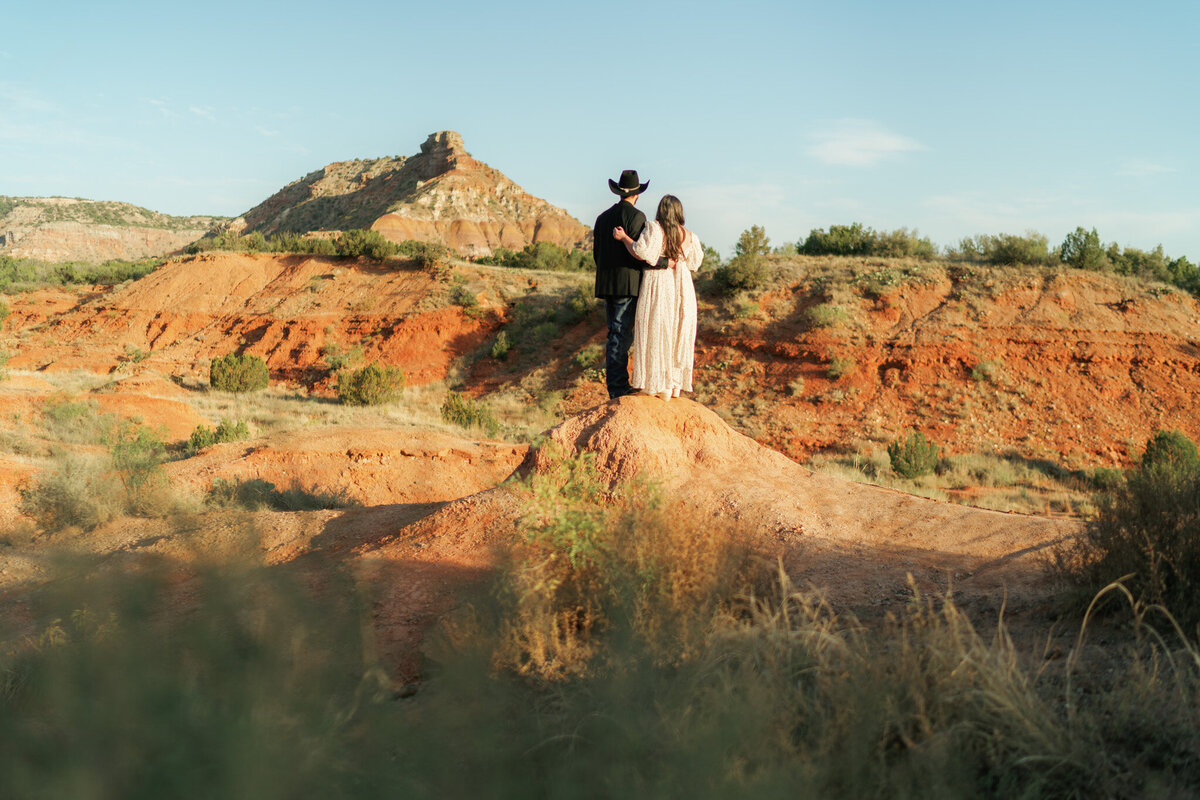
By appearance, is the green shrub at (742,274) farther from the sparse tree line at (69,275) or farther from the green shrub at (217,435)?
the sparse tree line at (69,275)

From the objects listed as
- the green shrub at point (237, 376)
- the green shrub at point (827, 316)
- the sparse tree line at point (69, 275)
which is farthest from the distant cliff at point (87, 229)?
the green shrub at point (827, 316)

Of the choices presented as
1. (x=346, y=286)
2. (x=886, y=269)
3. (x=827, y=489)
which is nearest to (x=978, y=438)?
(x=886, y=269)

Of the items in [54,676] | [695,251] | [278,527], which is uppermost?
[695,251]

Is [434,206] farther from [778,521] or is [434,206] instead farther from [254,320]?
[778,521]

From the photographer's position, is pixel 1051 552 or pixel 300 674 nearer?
pixel 300 674

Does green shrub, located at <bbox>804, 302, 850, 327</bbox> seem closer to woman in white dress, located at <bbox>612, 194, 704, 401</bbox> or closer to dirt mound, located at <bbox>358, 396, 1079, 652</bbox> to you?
dirt mound, located at <bbox>358, 396, 1079, 652</bbox>

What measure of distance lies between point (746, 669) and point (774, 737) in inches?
14.7

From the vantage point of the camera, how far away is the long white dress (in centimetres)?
624

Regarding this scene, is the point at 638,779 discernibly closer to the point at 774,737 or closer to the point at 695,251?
the point at 774,737

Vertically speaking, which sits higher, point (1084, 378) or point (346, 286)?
point (346, 286)

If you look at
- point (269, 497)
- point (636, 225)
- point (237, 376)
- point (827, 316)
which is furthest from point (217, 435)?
point (827, 316)

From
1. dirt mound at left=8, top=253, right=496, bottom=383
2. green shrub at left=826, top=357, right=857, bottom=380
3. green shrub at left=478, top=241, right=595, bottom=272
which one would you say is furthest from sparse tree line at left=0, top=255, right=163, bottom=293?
green shrub at left=826, top=357, right=857, bottom=380

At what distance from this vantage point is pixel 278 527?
655 cm

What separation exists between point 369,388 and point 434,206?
39.8 metres
